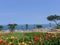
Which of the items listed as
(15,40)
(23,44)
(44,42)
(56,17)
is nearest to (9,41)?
(15,40)

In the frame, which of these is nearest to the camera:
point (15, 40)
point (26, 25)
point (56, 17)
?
point (15, 40)

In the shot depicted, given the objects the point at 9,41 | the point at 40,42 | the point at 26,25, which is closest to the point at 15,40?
the point at 9,41

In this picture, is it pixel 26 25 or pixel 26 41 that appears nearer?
pixel 26 41

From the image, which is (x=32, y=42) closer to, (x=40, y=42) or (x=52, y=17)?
(x=40, y=42)

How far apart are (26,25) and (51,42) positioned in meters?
18.9

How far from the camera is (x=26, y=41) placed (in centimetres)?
548

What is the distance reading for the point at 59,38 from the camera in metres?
5.42

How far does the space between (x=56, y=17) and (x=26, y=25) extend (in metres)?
15.5

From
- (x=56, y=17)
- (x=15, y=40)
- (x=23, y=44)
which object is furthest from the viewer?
(x=56, y=17)

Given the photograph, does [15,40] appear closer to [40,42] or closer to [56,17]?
[40,42]

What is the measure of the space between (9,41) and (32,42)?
547mm

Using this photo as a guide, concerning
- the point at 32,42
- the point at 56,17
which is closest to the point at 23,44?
the point at 32,42

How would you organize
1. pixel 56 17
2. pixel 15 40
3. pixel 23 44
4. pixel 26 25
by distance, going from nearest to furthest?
pixel 23 44 < pixel 15 40 < pixel 26 25 < pixel 56 17

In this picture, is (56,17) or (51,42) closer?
(51,42)
